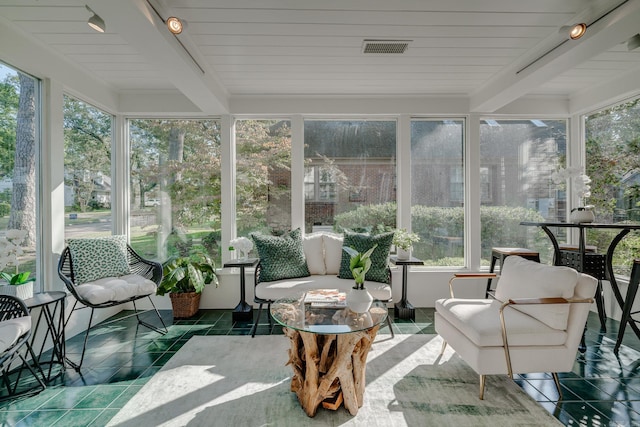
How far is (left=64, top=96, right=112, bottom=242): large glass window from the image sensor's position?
11.5ft

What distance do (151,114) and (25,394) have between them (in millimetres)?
3222

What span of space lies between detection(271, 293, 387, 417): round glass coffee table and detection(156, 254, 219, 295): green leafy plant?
2.03 meters

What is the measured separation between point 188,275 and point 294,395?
2214 mm

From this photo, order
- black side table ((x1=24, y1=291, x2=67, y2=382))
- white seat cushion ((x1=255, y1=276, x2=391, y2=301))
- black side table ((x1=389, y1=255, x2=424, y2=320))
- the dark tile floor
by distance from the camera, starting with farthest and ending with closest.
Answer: black side table ((x1=389, y1=255, x2=424, y2=320)) → white seat cushion ((x1=255, y1=276, x2=391, y2=301)) → black side table ((x1=24, y1=291, x2=67, y2=382)) → the dark tile floor

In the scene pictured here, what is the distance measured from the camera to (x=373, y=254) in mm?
3648

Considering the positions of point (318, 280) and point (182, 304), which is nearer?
point (318, 280)

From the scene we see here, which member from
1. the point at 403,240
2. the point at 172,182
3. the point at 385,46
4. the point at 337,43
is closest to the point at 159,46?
the point at 337,43

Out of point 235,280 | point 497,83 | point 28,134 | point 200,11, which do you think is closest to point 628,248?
point 497,83

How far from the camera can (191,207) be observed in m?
4.40

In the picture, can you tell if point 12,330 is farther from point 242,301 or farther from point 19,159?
point 242,301

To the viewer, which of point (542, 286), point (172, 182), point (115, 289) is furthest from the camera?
point (172, 182)

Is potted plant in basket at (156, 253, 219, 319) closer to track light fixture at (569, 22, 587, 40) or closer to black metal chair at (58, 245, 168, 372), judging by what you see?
black metal chair at (58, 245, 168, 372)

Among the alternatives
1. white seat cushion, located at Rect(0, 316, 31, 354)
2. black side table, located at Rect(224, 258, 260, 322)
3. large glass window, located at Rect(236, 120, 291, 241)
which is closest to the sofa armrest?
black side table, located at Rect(224, 258, 260, 322)

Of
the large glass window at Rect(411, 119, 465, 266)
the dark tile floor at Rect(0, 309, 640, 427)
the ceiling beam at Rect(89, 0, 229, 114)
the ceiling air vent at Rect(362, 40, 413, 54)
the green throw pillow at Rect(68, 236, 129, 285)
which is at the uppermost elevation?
the ceiling air vent at Rect(362, 40, 413, 54)
